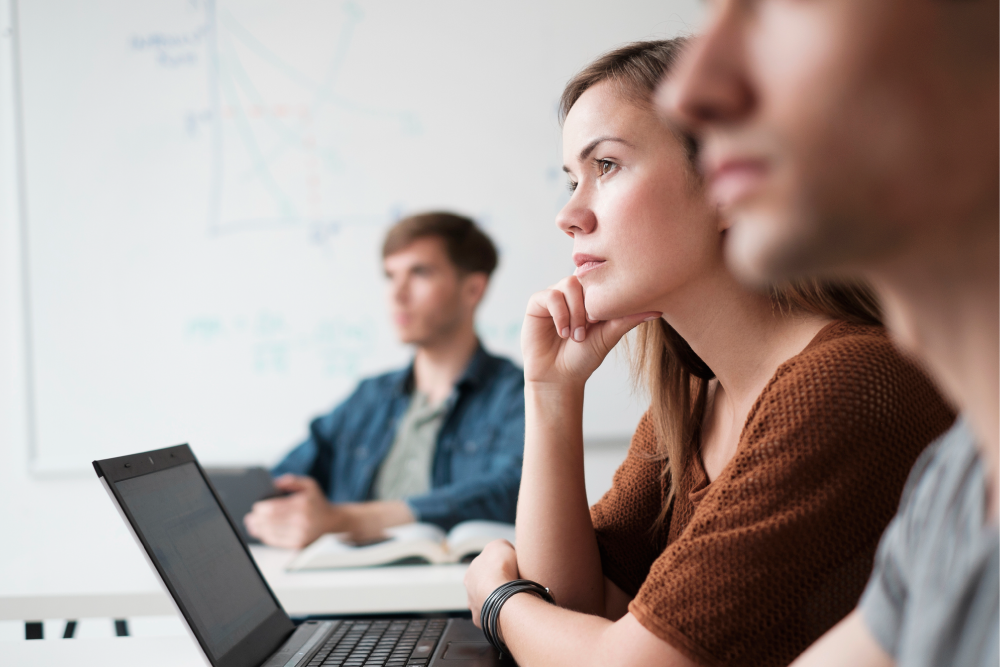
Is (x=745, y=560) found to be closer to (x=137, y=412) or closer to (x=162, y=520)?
(x=162, y=520)

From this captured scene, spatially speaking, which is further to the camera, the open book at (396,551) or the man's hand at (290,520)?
the man's hand at (290,520)

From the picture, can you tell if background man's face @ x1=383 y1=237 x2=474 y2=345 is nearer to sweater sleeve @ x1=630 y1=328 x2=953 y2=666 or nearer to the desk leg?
the desk leg

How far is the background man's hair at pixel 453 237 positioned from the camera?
8.08 feet

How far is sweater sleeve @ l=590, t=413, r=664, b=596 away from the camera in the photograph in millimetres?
1040

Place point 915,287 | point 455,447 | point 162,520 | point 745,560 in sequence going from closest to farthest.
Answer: point 915,287 < point 745,560 < point 162,520 < point 455,447

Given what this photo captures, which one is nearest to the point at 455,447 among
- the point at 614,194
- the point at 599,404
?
the point at 599,404

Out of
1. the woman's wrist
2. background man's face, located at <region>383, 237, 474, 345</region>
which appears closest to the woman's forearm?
the woman's wrist

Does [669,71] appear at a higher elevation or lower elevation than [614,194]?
higher

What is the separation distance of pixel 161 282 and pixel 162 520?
6.75 feet

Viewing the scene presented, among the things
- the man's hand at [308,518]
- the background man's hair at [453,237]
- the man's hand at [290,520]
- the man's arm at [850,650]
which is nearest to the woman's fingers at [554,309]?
the man's arm at [850,650]

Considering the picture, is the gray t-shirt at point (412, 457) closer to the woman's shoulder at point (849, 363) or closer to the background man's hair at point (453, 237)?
the background man's hair at point (453, 237)

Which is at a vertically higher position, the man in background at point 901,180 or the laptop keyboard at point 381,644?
the man in background at point 901,180

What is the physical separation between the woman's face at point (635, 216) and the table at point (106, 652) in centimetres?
72

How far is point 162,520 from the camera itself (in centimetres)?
78
